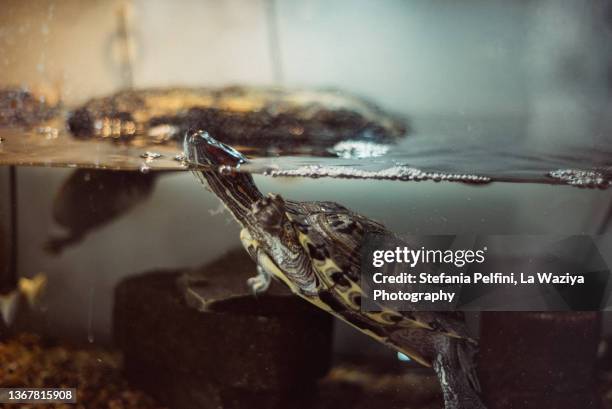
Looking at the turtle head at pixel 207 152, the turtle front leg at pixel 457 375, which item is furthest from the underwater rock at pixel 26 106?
the turtle front leg at pixel 457 375

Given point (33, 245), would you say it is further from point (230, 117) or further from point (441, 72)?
point (441, 72)

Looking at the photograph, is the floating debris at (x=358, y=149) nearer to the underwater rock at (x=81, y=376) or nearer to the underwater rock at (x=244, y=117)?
the underwater rock at (x=244, y=117)

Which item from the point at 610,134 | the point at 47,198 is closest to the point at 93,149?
the point at 47,198

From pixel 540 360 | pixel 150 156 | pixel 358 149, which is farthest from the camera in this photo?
pixel 358 149

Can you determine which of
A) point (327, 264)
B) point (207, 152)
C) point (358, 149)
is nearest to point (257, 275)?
point (327, 264)

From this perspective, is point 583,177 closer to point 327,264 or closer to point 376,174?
point 376,174

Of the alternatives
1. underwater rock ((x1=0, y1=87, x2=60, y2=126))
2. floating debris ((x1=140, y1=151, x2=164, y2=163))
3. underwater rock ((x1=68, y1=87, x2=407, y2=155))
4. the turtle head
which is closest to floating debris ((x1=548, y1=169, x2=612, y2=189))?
underwater rock ((x1=68, y1=87, x2=407, y2=155))

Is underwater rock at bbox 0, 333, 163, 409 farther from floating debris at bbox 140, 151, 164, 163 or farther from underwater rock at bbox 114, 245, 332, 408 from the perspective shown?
floating debris at bbox 140, 151, 164, 163
